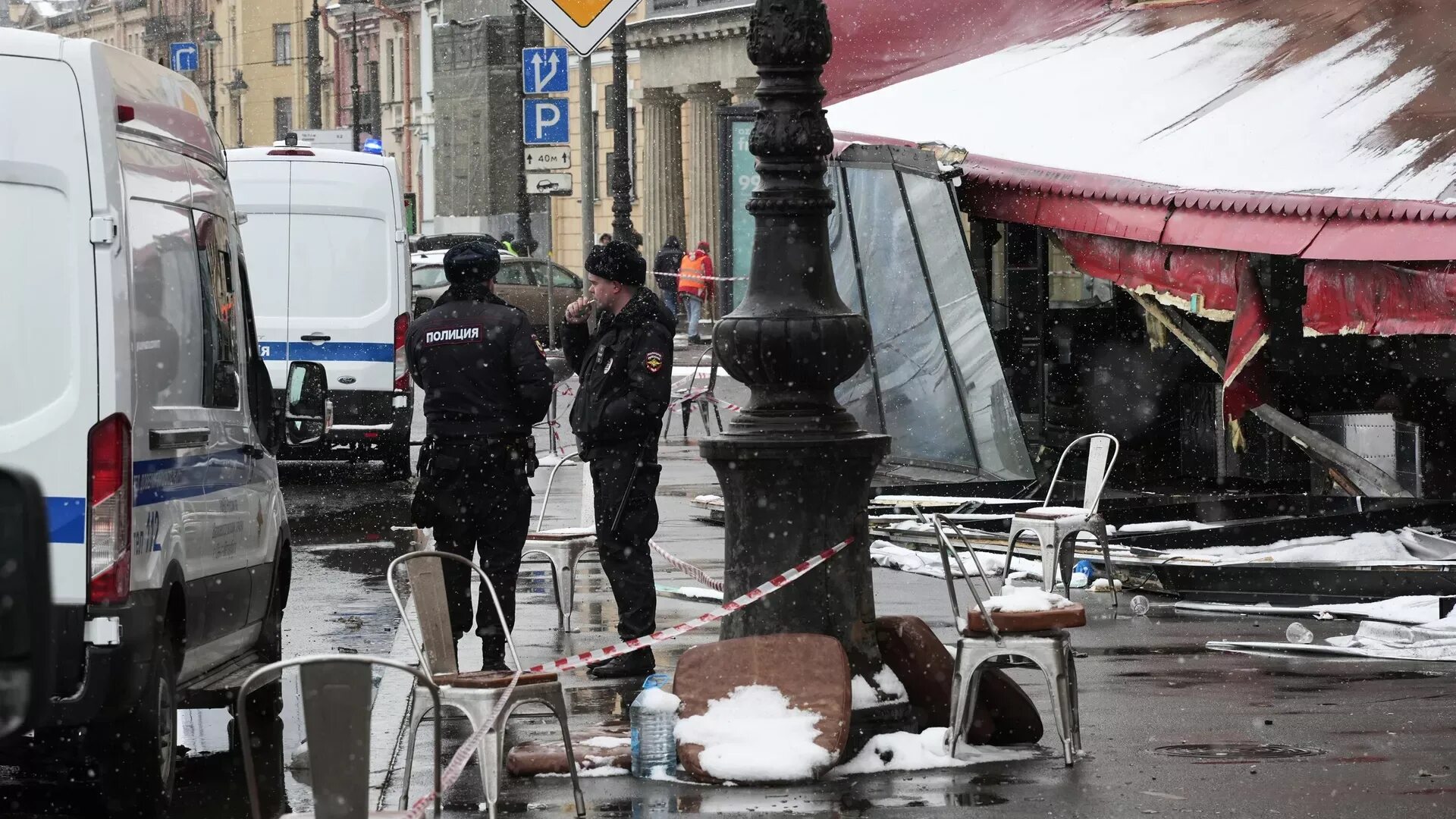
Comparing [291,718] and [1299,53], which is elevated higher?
[1299,53]

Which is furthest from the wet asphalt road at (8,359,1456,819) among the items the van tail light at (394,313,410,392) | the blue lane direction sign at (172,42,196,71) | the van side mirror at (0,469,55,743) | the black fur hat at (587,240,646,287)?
the blue lane direction sign at (172,42,196,71)

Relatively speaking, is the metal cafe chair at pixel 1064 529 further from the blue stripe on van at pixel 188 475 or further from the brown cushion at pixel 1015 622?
the blue stripe on van at pixel 188 475

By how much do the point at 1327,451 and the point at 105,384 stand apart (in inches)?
369

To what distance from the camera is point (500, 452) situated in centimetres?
897

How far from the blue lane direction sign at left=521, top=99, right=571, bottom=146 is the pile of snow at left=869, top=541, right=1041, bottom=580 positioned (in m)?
8.16

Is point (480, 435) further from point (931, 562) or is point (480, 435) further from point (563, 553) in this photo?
point (931, 562)

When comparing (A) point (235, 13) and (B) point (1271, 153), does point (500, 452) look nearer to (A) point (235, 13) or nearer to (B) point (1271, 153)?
(B) point (1271, 153)

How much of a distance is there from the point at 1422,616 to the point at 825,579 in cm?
398

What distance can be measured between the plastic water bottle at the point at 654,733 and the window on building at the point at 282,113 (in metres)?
81.4

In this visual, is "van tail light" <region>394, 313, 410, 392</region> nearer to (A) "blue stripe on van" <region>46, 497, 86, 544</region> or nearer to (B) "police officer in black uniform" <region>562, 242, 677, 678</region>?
(B) "police officer in black uniform" <region>562, 242, 677, 678</region>

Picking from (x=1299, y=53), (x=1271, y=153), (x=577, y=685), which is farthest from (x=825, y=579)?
(x=1299, y=53)

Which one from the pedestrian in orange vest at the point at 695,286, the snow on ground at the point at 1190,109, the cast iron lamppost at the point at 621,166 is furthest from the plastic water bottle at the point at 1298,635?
the pedestrian in orange vest at the point at 695,286

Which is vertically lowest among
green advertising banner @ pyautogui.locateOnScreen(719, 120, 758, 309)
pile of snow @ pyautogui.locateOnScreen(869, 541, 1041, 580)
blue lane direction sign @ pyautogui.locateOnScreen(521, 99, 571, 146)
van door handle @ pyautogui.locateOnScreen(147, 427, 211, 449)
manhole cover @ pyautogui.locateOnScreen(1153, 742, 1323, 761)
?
manhole cover @ pyautogui.locateOnScreen(1153, 742, 1323, 761)

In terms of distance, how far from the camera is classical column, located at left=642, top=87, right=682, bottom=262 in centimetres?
4700
